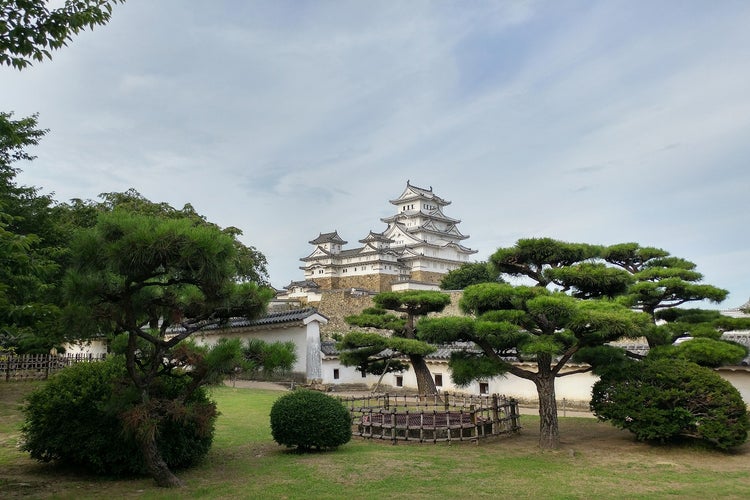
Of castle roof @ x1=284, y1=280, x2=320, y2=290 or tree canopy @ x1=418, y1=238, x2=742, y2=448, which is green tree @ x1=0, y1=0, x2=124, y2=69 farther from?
castle roof @ x1=284, y1=280, x2=320, y2=290

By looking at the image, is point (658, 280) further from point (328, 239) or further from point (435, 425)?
point (328, 239)

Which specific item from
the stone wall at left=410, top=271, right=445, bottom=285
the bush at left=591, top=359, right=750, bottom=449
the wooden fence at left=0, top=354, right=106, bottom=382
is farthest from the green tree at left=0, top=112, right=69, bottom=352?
the stone wall at left=410, top=271, right=445, bottom=285

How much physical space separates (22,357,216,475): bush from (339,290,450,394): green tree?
21.4 ft

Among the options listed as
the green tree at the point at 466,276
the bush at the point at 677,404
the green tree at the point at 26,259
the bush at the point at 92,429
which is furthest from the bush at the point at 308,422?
the green tree at the point at 466,276

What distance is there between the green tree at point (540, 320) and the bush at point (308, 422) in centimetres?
225

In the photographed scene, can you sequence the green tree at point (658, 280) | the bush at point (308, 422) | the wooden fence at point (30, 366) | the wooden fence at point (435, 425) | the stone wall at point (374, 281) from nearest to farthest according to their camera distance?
1. the bush at point (308, 422)
2. the wooden fence at point (435, 425)
3. the green tree at point (658, 280)
4. the wooden fence at point (30, 366)
5. the stone wall at point (374, 281)

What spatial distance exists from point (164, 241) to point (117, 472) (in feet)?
11.6

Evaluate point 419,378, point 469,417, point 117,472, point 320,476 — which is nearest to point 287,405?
point 320,476

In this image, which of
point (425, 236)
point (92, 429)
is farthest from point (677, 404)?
point (425, 236)

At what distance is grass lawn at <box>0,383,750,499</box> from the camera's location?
651 centimetres

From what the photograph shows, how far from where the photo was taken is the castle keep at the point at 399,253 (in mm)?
48062

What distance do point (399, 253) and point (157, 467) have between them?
43.8 metres

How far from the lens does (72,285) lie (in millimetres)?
5992

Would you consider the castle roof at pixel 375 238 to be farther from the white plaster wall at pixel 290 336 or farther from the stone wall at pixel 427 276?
the white plaster wall at pixel 290 336
